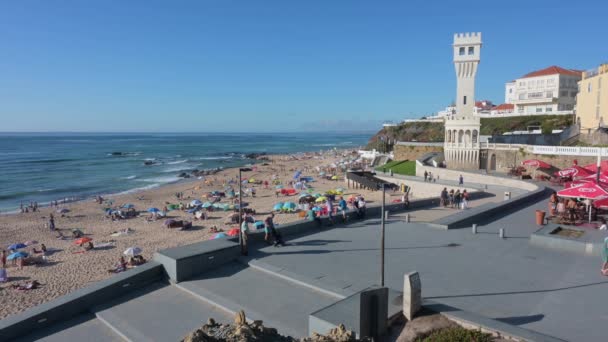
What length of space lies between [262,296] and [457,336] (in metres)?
3.58

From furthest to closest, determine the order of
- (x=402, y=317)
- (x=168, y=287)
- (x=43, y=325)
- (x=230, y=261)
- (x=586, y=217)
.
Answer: (x=586, y=217) → (x=230, y=261) → (x=168, y=287) → (x=43, y=325) → (x=402, y=317)

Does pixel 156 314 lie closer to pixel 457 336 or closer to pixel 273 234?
pixel 273 234

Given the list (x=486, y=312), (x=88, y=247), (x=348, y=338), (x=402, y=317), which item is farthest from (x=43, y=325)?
(x=88, y=247)

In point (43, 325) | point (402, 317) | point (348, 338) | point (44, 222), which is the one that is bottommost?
point (44, 222)

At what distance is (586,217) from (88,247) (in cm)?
2259

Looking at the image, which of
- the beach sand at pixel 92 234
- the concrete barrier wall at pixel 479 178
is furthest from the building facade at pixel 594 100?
the beach sand at pixel 92 234

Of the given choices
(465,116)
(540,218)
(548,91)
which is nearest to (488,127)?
(548,91)

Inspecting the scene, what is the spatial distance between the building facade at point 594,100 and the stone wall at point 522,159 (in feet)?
24.9

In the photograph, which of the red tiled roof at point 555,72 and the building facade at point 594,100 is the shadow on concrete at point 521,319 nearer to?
the building facade at point 594,100

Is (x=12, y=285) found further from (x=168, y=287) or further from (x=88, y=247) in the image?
(x=168, y=287)

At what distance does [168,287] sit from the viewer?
26.7 feet

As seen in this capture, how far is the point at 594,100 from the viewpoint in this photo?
32.6 meters

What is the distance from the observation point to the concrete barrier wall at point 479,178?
22938 mm

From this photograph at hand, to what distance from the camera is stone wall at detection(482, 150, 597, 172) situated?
25641 mm
